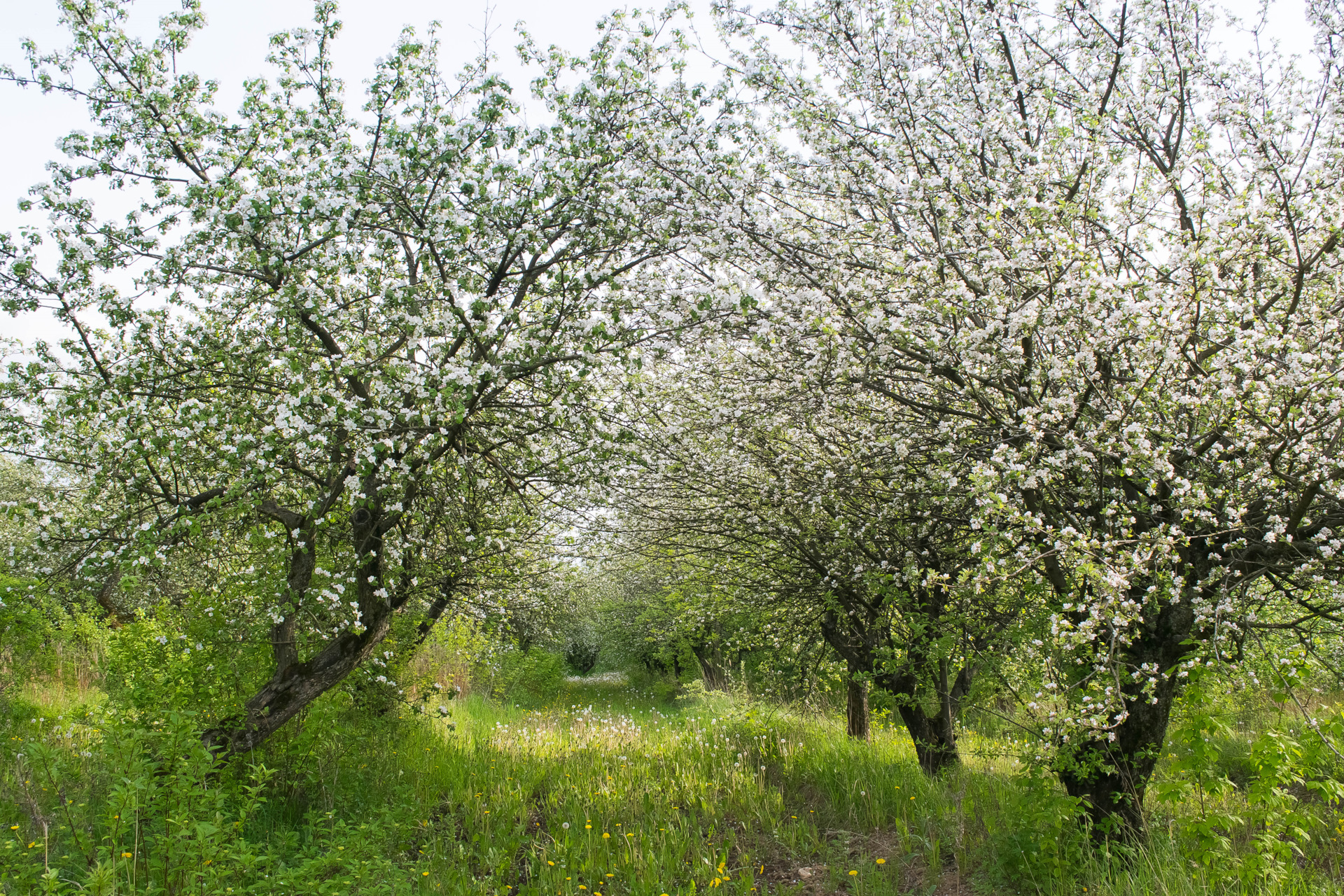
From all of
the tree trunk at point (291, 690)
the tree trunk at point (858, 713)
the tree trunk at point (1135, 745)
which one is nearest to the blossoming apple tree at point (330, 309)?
the tree trunk at point (291, 690)

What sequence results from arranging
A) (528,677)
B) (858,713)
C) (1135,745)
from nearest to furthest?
(1135,745), (858,713), (528,677)

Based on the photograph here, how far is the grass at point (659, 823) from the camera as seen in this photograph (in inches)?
184

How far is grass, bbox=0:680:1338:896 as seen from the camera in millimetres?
4680

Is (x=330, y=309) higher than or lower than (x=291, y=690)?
higher

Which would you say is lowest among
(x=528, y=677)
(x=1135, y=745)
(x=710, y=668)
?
(x=528, y=677)

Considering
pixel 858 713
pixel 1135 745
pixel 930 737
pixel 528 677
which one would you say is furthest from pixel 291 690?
pixel 528 677

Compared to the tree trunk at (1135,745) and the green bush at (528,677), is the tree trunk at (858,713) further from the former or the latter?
the green bush at (528,677)

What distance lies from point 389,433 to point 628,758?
5.04 metres

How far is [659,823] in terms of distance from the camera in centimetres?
649

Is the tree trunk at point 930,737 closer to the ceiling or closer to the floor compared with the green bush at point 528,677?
closer to the ceiling

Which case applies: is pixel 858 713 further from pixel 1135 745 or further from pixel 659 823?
pixel 1135 745

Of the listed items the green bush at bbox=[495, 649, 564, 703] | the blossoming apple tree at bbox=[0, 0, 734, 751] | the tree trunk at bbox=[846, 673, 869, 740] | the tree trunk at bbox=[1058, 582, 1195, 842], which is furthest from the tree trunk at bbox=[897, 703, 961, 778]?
the green bush at bbox=[495, 649, 564, 703]

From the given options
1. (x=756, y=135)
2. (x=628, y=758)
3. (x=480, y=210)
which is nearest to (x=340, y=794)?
(x=628, y=758)

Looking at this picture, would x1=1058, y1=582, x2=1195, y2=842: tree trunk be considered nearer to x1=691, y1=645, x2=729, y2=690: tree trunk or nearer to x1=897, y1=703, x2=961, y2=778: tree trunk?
x1=897, y1=703, x2=961, y2=778: tree trunk
